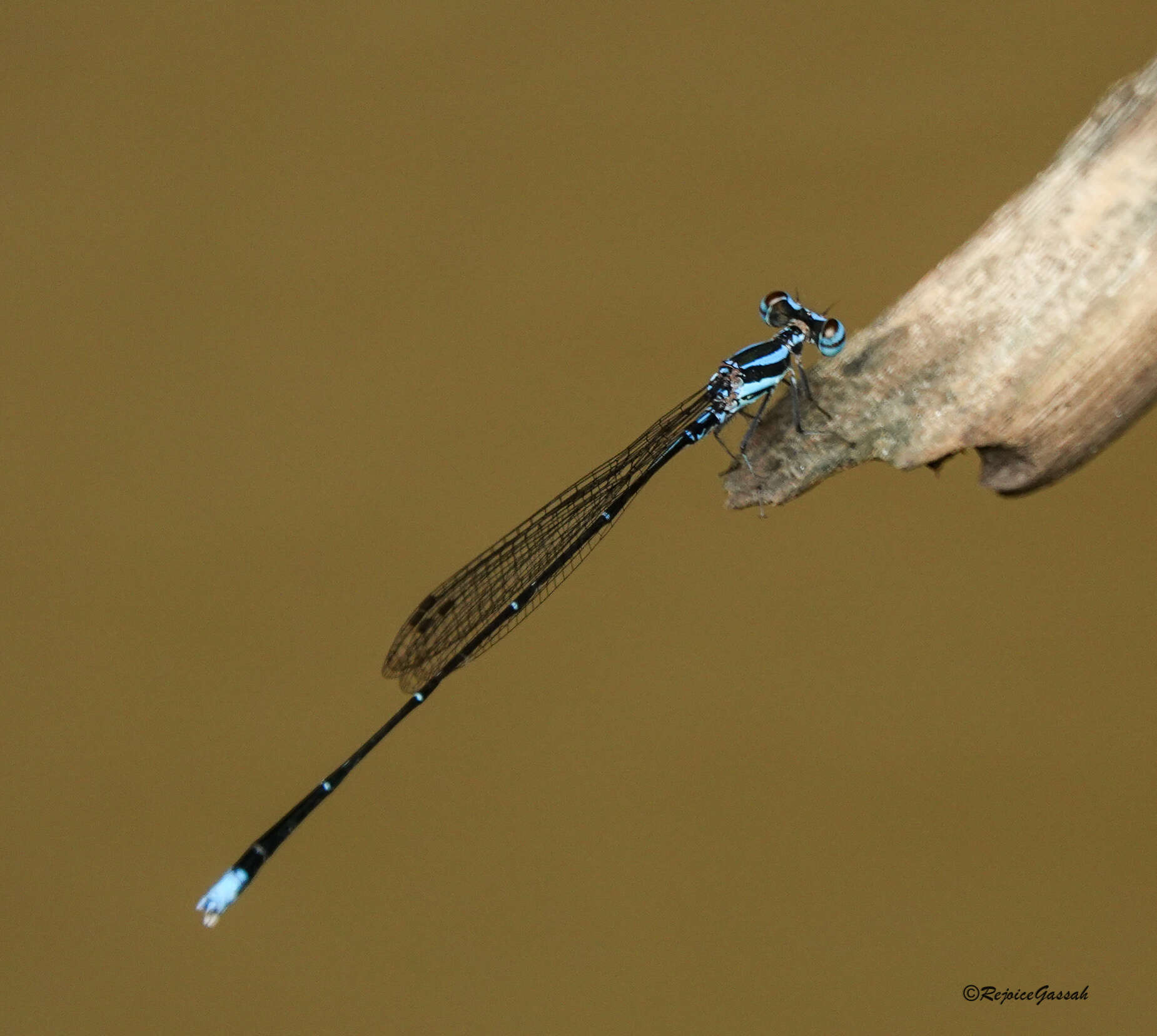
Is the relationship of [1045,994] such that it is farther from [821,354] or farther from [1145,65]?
[1145,65]

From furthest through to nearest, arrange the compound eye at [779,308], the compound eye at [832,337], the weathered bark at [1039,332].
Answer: the compound eye at [779,308], the compound eye at [832,337], the weathered bark at [1039,332]

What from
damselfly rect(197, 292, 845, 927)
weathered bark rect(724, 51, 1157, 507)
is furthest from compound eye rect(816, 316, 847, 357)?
weathered bark rect(724, 51, 1157, 507)

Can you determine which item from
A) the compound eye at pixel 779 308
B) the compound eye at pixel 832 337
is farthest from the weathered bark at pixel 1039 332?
the compound eye at pixel 779 308

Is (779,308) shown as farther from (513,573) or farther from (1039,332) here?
(513,573)

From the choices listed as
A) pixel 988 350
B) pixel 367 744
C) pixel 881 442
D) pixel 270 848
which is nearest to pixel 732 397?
pixel 881 442

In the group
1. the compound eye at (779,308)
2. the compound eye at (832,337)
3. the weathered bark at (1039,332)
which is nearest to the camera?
the weathered bark at (1039,332)

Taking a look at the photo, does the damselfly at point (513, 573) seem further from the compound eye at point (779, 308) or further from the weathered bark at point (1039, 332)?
the weathered bark at point (1039, 332)

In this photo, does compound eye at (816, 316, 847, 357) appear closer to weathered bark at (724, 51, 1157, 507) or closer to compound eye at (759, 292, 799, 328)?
compound eye at (759, 292, 799, 328)
